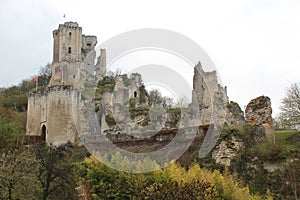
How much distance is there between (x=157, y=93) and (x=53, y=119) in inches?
940

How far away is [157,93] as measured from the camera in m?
61.0

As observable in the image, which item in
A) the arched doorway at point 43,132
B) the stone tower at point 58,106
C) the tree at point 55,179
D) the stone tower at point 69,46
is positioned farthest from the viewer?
the stone tower at point 69,46

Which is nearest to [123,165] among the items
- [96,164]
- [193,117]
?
[96,164]

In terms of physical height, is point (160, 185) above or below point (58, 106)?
below

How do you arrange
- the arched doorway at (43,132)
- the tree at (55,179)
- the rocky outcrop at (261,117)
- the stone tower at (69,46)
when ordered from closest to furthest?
the rocky outcrop at (261,117) → the tree at (55,179) → the arched doorway at (43,132) → the stone tower at (69,46)

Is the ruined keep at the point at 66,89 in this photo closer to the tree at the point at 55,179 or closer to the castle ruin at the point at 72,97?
the castle ruin at the point at 72,97

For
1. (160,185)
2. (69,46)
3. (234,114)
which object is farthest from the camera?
(69,46)

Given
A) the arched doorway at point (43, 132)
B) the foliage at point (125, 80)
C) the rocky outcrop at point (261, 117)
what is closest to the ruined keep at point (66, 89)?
the arched doorway at point (43, 132)

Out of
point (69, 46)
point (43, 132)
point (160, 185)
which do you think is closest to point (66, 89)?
point (43, 132)

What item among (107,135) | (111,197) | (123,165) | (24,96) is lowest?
(111,197)

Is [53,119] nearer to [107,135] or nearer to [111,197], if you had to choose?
[107,135]

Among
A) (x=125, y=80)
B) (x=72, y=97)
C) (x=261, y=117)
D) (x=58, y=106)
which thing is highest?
(x=125, y=80)

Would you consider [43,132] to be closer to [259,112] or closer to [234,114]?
[234,114]

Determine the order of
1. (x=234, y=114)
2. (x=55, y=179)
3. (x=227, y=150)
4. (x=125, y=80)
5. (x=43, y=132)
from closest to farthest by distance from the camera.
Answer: (x=227, y=150) < (x=55, y=179) < (x=234, y=114) < (x=43, y=132) < (x=125, y=80)
